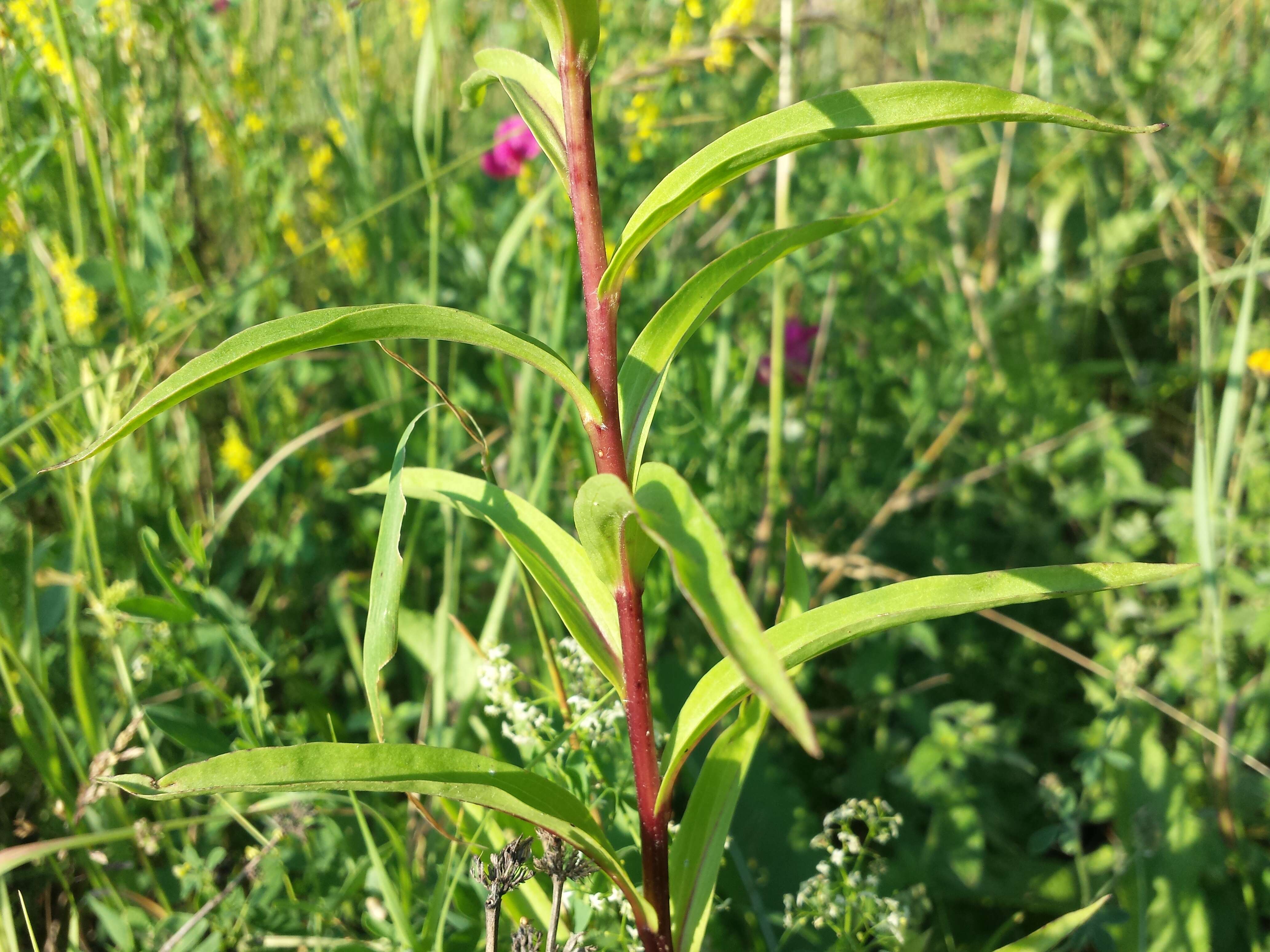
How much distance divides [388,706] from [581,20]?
107 cm

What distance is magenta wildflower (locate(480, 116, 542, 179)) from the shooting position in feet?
5.97

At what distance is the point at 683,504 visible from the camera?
1.72 feet

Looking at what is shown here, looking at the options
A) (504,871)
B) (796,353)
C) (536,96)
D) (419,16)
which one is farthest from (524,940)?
(419,16)

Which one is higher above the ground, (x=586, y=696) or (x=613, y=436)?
(x=613, y=436)

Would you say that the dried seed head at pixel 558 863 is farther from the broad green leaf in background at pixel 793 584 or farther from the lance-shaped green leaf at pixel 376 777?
the broad green leaf in background at pixel 793 584

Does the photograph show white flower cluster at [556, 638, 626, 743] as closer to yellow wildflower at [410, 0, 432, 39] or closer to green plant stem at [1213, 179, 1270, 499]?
green plant stem at [1213, 179, 1270, 499]

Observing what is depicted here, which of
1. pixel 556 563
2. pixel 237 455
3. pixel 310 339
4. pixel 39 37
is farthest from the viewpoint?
pixel 237 455

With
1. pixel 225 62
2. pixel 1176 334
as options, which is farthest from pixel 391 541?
pixel 1176 334

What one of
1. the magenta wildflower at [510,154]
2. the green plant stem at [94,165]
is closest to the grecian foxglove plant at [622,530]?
the green plant stem at [94,165]

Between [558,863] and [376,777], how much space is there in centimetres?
19

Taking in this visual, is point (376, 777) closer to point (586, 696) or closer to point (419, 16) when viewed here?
point (586, 696)

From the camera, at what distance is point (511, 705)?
2.93 feet

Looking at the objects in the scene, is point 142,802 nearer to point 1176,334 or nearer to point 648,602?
point 648,602

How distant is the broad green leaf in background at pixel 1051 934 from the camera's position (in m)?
0.82
